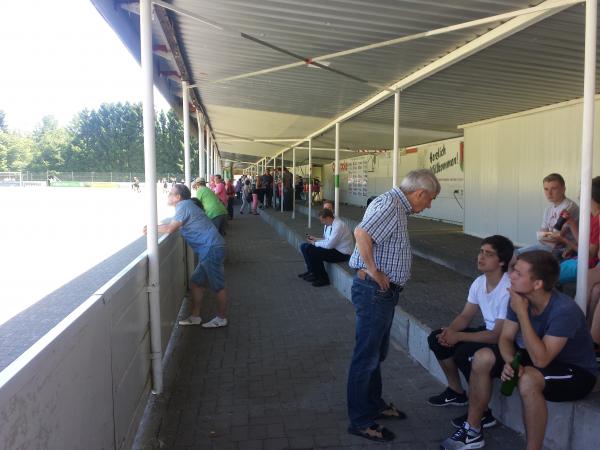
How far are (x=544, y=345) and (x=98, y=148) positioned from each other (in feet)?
264

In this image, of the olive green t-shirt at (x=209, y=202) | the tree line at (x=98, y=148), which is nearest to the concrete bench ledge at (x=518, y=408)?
the olive green t-shirt at (x=209, y=202)

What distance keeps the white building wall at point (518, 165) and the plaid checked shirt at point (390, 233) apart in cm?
566

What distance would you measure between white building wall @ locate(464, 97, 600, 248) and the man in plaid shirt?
562cm

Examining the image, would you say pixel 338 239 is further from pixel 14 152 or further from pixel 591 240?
pixel 14 152

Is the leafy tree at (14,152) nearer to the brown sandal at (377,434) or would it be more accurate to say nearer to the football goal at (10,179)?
the football goal at (10,179)

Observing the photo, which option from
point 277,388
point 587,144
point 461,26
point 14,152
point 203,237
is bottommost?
point 277,388

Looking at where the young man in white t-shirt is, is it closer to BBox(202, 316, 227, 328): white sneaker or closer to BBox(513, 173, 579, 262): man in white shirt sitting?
BBox(513, 173, 579, 262): man in white shirt sitting

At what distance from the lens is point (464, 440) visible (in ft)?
9.65

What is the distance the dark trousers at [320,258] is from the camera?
7.51 m

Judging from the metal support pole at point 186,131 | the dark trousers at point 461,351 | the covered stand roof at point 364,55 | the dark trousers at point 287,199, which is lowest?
the dark trousers at point 461,351

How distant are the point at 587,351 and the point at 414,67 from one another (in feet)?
14.7

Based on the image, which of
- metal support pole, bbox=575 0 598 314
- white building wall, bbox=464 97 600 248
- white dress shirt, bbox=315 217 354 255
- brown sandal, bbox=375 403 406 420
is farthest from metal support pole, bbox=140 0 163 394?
white building wall, bbox=464 97 600 248

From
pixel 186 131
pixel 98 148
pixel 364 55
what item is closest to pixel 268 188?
pixel 186 131

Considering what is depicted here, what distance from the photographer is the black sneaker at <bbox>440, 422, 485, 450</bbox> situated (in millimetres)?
2928
